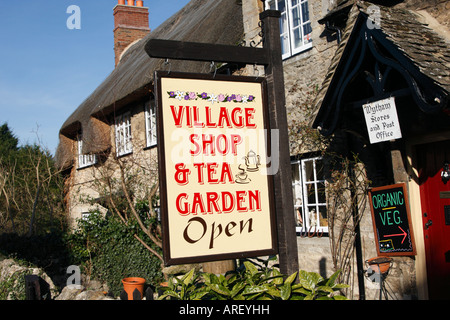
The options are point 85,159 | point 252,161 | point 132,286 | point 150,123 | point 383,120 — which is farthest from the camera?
point 85,159

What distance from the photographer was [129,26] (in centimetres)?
1894

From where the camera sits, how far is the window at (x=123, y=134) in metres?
12.9

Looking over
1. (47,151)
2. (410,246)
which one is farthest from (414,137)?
(47,151)

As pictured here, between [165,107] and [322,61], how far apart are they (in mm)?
4268

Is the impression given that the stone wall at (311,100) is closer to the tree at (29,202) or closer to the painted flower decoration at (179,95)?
the painted flower decoration at (179,95)

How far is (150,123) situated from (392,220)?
7.75 metres

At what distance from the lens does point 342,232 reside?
627 cm

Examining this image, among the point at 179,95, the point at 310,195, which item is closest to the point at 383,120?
the point at 310,195

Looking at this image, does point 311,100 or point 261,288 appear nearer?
point 261,288

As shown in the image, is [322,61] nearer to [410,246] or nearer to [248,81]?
[410,246]

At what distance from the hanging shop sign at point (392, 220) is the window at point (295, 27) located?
2.66 meters

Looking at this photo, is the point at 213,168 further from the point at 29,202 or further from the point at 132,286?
the point at 29,202

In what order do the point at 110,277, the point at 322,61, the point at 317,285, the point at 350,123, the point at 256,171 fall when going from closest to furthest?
the point at 317,285 → the point at 256,171 → the point at 350,123 → the point at 322,61 → the point at 110,277

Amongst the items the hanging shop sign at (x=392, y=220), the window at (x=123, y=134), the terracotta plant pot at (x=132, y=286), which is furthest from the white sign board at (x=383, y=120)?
the window at (x=123, y=134)
